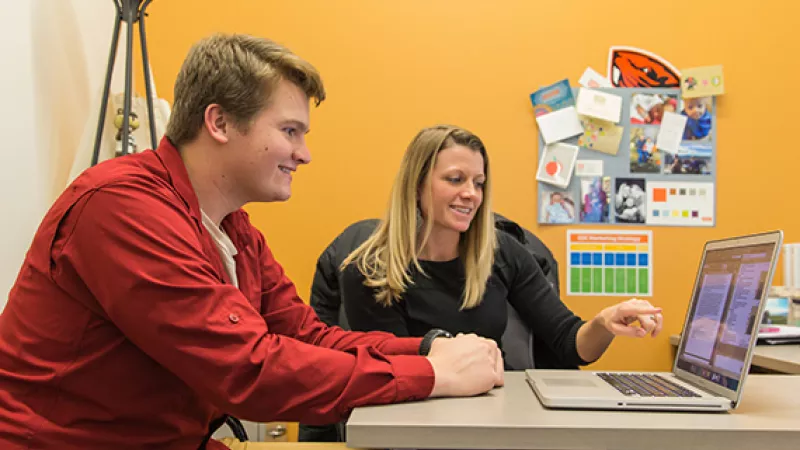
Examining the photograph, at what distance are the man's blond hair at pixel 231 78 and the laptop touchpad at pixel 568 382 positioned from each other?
26.8 inches

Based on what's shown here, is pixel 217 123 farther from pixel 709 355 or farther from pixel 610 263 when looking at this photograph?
pixel 610 263

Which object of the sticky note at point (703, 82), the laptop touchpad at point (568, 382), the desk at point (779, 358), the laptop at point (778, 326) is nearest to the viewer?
the laptop touchpad at point (568, 382)

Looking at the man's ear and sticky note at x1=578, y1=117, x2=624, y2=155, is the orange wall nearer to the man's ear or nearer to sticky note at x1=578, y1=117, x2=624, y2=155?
sticky note at x1=578, y1=117, x2=624, y2=155

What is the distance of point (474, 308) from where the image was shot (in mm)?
1700

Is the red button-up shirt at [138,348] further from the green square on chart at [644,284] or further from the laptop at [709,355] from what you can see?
the green square on chart at [644,284]

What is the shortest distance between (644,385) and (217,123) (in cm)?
85

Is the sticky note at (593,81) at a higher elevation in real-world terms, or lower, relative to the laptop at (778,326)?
higher

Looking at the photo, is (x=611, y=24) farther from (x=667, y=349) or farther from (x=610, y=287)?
(x=667, y=349)

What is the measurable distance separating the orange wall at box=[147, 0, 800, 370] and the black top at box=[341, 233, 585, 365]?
2.33 ft

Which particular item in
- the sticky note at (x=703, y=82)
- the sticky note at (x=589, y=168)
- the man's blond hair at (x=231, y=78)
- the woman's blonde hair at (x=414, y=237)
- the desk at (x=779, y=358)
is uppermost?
the sticky note at (x=703, y=82)

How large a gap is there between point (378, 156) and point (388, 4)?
0.62m

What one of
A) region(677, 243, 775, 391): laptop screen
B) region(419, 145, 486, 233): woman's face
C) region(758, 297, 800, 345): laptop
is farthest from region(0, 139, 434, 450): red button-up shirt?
region(758, 297, 800, 345): laptop

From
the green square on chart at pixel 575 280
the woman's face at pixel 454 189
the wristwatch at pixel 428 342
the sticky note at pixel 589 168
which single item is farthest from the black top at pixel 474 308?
the sticky note at pixel 589 168

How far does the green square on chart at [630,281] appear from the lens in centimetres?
249
